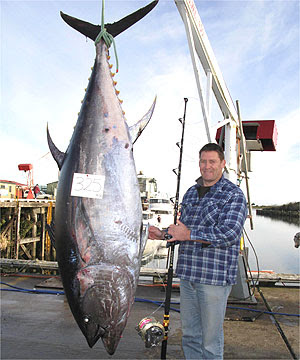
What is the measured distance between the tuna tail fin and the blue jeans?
1.49m

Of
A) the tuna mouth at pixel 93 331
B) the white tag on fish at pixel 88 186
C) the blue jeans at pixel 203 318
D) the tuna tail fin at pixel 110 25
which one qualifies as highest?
the tuna tail fin at pixel 110 25

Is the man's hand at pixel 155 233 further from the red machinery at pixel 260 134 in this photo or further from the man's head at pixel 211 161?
the red machinery at pixel 260 134

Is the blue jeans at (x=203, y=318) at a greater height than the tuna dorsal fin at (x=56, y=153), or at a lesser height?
lesser

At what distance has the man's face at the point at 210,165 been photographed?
6.34 ft

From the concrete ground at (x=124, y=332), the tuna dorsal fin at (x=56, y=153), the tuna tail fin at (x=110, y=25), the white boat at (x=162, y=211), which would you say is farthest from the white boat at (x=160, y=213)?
the tuna tail fin at (x=110, y=25)

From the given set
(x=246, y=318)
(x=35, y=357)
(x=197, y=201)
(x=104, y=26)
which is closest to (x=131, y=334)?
(x=35, y=357)

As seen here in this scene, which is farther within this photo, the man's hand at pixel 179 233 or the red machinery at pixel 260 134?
the red machinery at pixel 260 134

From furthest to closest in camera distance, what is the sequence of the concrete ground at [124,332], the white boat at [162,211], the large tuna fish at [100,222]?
1. the white boat at [162,211]
2. the concrete ground at [124,332]
3. the large tuna fish at [100,222]

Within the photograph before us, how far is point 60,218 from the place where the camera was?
1.40m

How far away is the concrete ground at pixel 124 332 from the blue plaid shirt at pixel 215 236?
3.54ft

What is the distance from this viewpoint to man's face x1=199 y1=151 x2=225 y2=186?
1933 millimetres

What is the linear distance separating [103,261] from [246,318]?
260 centimetres

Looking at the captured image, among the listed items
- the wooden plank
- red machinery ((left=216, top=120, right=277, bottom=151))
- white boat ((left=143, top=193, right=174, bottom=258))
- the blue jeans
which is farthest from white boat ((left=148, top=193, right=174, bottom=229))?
the blue jeans

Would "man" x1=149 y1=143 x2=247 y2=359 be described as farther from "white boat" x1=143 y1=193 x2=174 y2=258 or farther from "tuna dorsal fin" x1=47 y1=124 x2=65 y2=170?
"white boat" x1=143 y1=193 x2=174 y2=258
